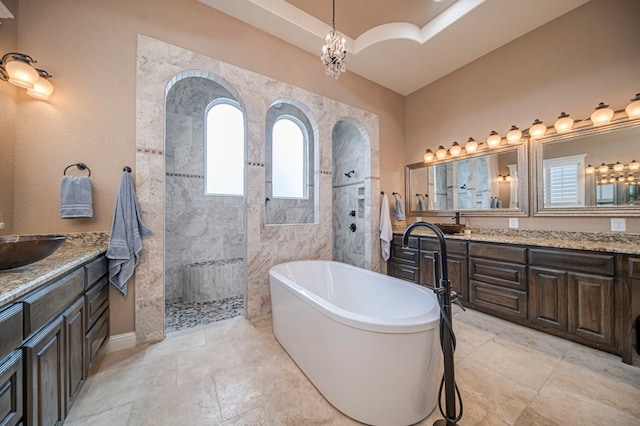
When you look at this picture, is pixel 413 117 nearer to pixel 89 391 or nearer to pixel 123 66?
pixel 123 66

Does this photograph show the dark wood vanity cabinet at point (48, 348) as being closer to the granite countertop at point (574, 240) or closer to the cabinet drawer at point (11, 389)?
the cabinet drawer at point (11, 389)

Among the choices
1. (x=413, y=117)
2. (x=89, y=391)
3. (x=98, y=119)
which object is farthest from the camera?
(x=413, y=117)

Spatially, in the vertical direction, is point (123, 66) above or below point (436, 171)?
above

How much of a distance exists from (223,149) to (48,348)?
3343 mm

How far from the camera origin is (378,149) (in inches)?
147

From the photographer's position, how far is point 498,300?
2512mm

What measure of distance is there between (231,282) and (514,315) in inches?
136

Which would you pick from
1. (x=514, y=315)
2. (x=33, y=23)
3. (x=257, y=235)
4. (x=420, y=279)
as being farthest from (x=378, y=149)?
(x=33, y=23)

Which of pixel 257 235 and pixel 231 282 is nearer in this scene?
pixel 257 235

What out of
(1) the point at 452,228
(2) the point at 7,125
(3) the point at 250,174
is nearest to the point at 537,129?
(1) the point at 452,228

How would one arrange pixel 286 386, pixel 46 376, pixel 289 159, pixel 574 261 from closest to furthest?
pixel 46 376, pixel 286 386, pixel 574 261, pixel 289 159

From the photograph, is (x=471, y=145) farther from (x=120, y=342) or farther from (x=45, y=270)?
(x=120, y=342)

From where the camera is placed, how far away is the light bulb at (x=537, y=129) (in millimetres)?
2590

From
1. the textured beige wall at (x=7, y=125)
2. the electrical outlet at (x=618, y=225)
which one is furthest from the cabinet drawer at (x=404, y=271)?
the textured beige wall at (x=7, y=125)
